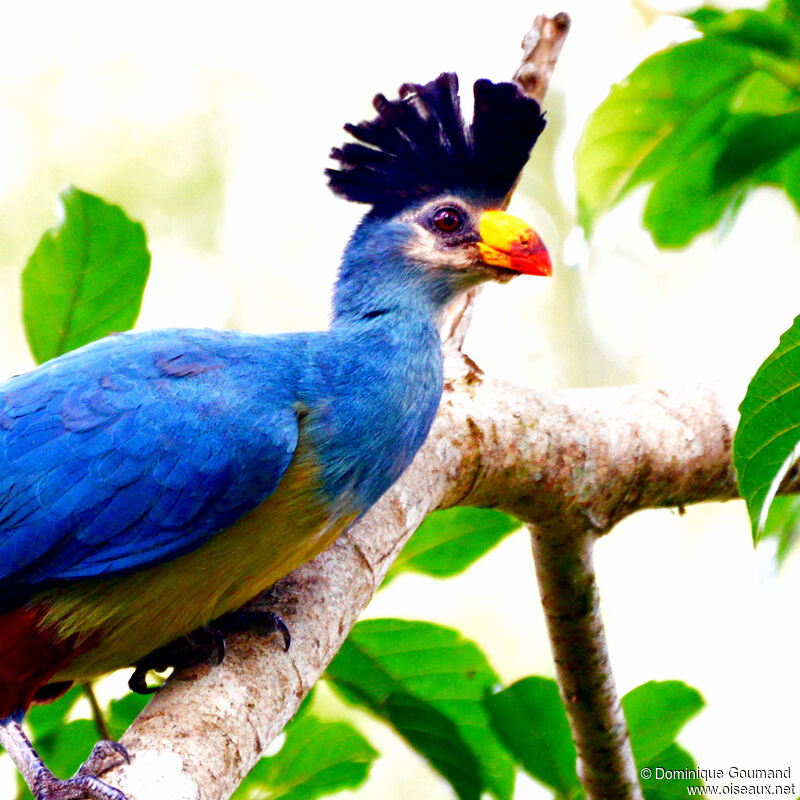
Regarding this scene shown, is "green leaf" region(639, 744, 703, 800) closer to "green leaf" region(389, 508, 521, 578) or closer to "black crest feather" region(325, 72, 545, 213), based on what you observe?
"green leaf" region(389, 508, 521, 578)

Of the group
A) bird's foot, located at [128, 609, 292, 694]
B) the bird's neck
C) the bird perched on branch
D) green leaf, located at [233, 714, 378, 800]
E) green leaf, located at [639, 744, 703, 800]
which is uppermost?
the bird's neck


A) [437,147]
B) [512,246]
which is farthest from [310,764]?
[437,147]

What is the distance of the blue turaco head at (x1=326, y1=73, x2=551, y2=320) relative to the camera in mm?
3209

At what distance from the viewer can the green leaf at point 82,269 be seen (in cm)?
307

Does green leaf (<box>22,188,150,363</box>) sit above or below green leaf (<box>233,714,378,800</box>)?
above

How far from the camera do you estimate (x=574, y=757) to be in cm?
297

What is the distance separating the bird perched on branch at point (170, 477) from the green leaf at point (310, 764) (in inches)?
18.1

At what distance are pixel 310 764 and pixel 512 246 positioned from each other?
169cm

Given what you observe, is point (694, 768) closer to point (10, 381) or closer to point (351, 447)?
point (351, 447)

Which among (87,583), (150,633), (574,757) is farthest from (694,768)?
(87,583)

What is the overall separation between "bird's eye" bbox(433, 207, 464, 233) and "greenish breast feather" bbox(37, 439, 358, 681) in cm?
107

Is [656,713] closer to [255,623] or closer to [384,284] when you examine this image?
[255,623]

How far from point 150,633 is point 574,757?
129 centimetres

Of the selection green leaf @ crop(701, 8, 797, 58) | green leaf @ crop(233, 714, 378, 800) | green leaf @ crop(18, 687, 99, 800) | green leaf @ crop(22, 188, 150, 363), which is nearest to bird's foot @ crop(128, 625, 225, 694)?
green leaf @ crop(18, 687, 99, 800)
